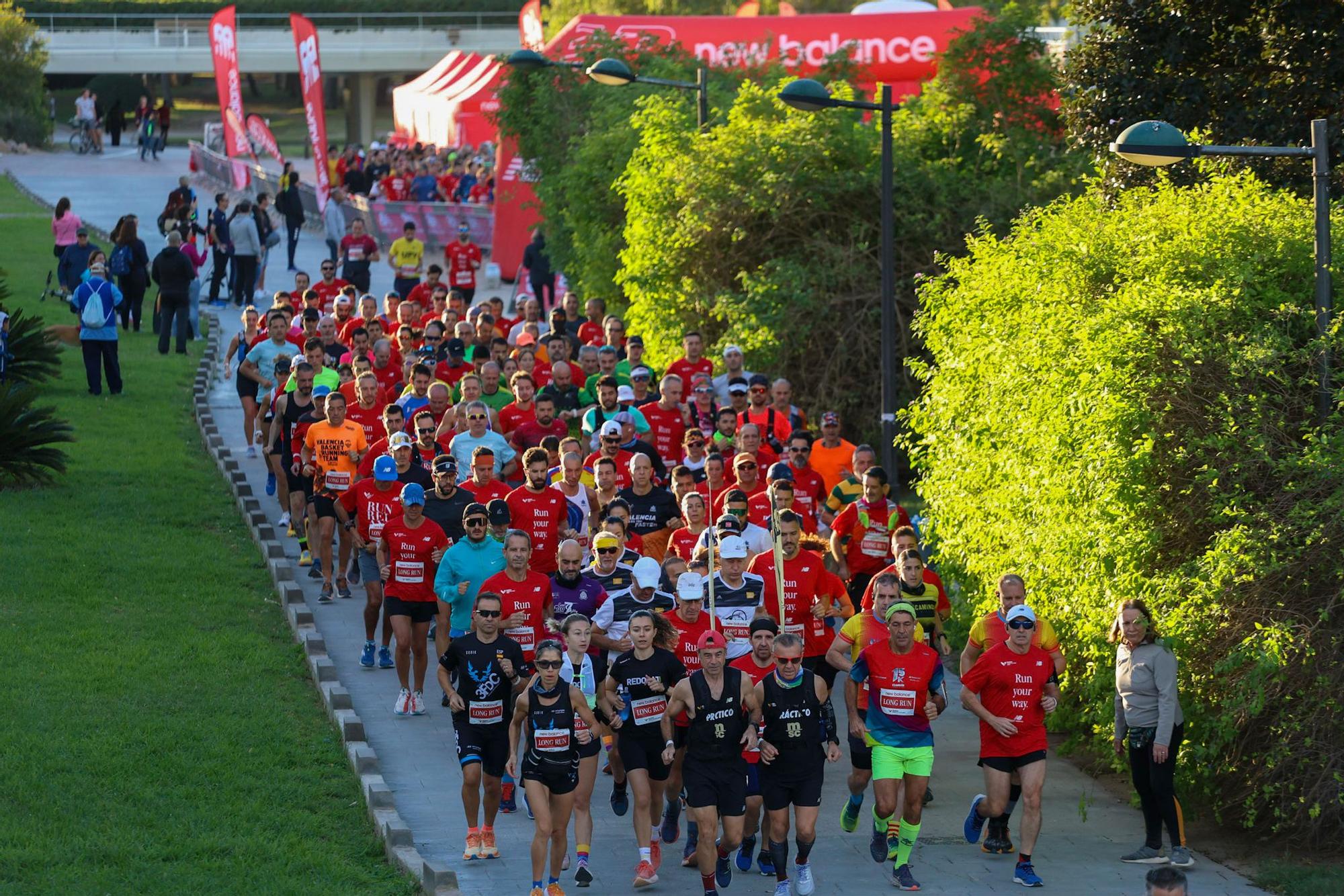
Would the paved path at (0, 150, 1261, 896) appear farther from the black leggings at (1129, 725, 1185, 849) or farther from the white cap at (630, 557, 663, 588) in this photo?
the white cap at (630, 557, 663, 588)

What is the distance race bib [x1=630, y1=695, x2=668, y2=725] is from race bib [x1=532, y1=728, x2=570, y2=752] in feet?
1.79

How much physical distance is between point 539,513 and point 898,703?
4.03 metres

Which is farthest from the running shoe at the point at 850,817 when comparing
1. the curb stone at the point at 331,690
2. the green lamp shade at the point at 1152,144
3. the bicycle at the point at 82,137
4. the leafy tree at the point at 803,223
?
the bicycle at the point at 82,137

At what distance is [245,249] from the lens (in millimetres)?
30016

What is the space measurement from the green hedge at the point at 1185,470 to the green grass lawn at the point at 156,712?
188 inches

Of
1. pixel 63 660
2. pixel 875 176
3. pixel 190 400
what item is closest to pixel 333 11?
pixel 190 400

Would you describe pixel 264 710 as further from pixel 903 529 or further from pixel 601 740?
pixel 903 529

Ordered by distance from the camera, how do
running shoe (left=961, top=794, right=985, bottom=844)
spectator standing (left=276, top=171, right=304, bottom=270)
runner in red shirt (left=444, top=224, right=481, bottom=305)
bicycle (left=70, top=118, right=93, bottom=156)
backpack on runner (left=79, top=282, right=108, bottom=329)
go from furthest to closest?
bicycle (left=70, top=118, right=93, bottom=156) < spectator standing (left=276, top=171, right=304, bottom=270) < runner in red shirt (left=444, top=224, right=481, bottom=305) < backpack on runner (left=79, top=282, right=108, bottom=329) < running shoe (left=961, top=794, right=985, bottom=844)

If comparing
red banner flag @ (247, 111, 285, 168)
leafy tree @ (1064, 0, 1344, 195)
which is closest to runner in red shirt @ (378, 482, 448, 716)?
leafy tree @ (1064, 0, 1344, 195)

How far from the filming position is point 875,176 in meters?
21.3

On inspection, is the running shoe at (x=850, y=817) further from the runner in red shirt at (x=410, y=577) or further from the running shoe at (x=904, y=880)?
the runner in red shirt at (x=410, y=577)

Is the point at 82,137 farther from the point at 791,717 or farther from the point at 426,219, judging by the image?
the point at 791,717

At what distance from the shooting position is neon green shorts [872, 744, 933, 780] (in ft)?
34.9

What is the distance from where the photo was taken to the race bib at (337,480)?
51.7 ft
